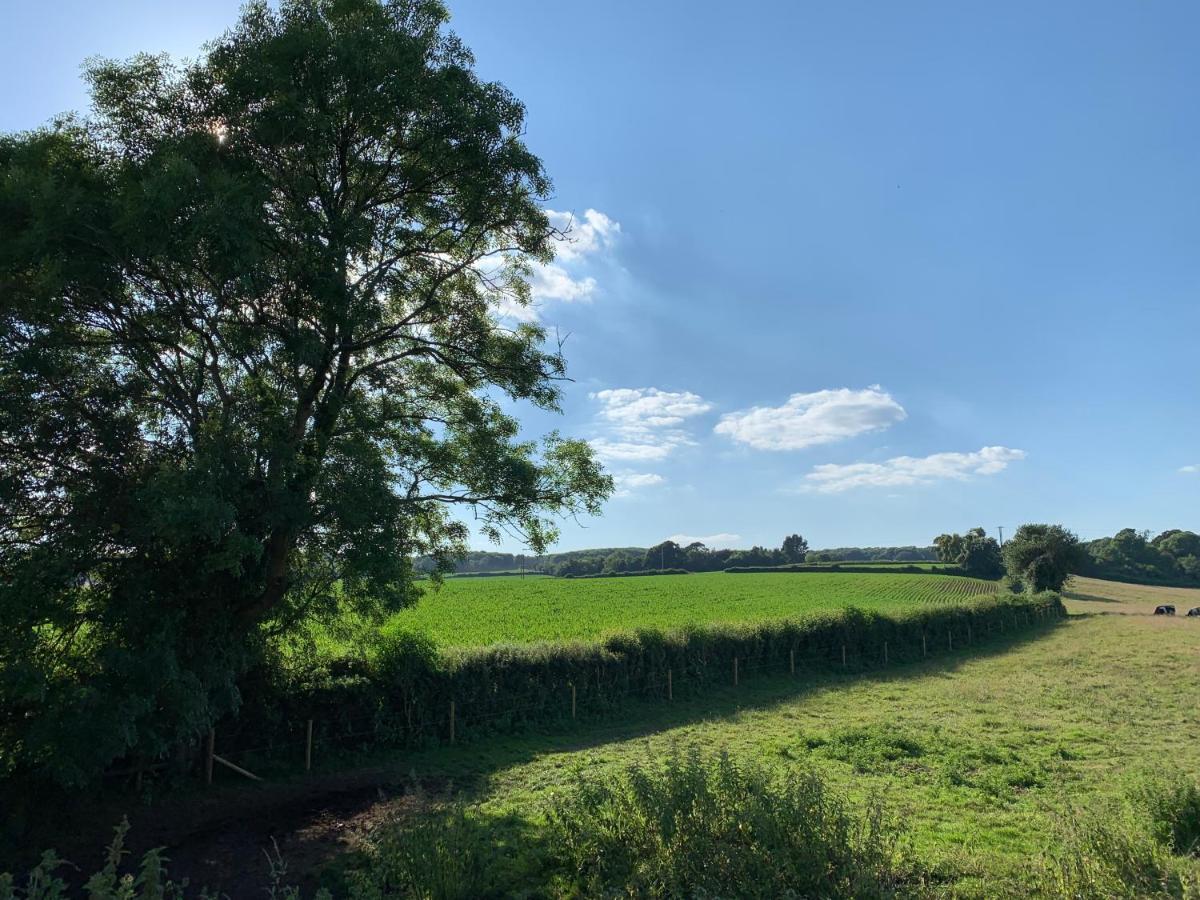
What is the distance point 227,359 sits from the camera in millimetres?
12453

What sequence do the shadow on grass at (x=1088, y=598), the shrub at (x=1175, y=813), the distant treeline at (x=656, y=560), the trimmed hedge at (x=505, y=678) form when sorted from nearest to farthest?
the shrub at (x=1175, y=813) < the trimmed hedge at (x=505, y=678) < the shadow on grass at (x=1088, y=598) < the distant treeline at (x=656, y=560)

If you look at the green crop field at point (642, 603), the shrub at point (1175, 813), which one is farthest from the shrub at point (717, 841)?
the green crop field at point (642, 603)

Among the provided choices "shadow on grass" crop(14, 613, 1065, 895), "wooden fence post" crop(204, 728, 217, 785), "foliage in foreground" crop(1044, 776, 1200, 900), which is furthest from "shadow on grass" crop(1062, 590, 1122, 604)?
"wooden fence post" crop(204, 728, 217, 785)

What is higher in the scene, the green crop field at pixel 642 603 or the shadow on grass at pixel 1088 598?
the green crop field at pixel 642 603

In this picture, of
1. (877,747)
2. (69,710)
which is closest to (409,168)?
(69,710)

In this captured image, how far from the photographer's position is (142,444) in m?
10.4

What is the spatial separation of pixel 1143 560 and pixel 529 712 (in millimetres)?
129405

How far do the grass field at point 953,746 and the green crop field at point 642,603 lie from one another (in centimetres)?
559

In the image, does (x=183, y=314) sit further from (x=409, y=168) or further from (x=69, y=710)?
(x=69, y=710)

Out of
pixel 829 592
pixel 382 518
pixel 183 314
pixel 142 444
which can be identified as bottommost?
pixel 829 592

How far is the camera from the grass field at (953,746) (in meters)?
8.32

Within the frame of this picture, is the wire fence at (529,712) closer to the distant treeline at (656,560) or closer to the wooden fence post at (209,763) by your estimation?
the wooden fence post at (209,763)

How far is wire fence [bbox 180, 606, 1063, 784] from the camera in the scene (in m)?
13.9

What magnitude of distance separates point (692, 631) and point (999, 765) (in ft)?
43.6
